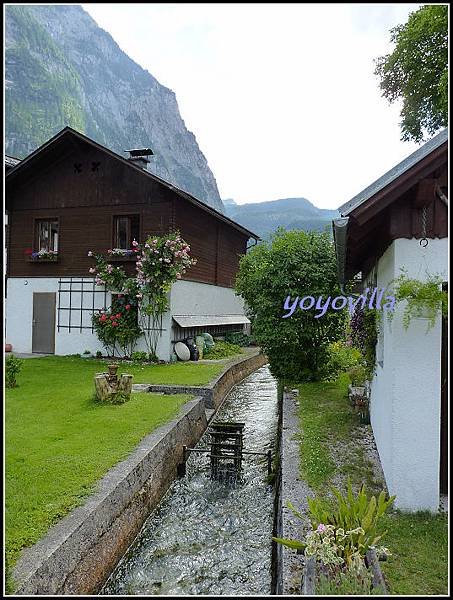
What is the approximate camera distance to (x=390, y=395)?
17.5 feet

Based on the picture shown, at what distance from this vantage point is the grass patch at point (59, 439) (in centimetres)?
493

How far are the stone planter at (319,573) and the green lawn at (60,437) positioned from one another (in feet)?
7.90

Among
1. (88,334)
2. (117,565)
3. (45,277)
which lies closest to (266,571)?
(117,565)

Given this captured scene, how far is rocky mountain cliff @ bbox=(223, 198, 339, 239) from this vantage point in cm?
10019

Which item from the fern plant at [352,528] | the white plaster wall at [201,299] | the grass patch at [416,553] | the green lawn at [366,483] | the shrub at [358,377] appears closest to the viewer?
the fern plant at [352,528]

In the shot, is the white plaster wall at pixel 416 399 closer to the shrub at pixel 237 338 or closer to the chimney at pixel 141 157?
the chimney at pixel 141 157

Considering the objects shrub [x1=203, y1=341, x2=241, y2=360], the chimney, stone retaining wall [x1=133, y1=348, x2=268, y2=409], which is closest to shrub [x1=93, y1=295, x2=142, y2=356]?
shrub [x1=203, y1=341, x2=241, y2=360]

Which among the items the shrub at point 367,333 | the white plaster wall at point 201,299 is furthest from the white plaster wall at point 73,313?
the shrub at point 367,333

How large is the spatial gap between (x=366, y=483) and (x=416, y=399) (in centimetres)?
138

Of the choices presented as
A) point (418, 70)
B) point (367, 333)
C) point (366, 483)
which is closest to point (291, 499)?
point (366, 483)

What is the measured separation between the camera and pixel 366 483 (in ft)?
19.0

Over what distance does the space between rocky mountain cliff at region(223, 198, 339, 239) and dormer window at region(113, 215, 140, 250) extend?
7479cm

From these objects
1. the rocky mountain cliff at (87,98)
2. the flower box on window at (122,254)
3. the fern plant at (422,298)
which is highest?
the rocky mountain cliff at (87,98)

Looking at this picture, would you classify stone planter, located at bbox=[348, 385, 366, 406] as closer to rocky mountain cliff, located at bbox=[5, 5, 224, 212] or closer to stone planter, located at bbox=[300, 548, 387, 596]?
stone planter, located at bbox=[300, 548, 387, 596]
